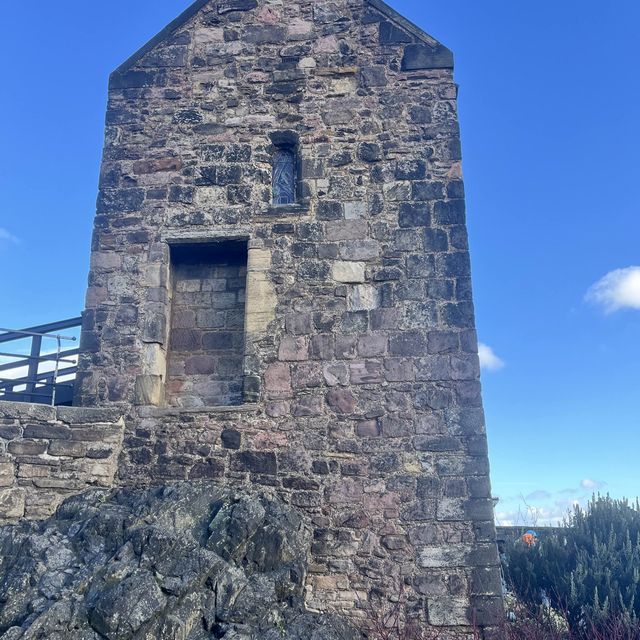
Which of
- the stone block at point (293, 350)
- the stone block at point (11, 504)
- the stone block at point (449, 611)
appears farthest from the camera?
the stone block at point (293, 350)

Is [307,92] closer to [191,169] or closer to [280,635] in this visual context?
[191,169]

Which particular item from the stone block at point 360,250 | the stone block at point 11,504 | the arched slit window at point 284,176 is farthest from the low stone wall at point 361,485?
the arched slit window at point 284,176

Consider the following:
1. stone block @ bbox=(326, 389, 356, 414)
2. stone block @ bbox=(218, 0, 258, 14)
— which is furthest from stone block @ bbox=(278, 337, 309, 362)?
stone block @ bbox=(218, 0, 258, 14)

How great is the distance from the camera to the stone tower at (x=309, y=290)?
568cm

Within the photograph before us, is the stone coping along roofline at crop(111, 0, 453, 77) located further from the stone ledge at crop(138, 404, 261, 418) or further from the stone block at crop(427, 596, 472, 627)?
the stone block at crop(427, 596, 472, 627)

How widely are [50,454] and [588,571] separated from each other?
5430 millimetres

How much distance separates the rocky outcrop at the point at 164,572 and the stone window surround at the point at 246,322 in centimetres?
102

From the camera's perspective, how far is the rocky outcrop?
4309 mm

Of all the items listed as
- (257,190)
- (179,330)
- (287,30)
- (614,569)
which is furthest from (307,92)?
(614,569)

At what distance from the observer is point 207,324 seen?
22.0 ft

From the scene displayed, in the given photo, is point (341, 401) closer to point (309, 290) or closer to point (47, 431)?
point (309, 290)

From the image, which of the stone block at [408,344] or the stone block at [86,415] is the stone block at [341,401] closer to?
the stone block at [408,344]

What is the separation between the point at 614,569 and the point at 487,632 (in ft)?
6.33

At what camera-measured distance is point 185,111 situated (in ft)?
23.4
